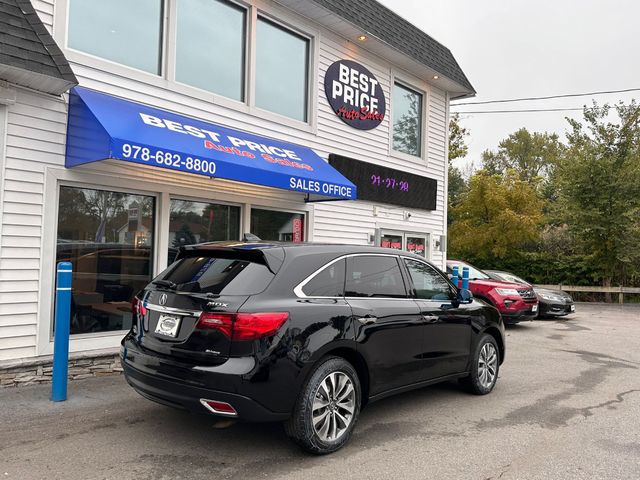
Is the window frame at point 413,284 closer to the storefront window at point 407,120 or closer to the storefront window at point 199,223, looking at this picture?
the storefront window at point 199,223

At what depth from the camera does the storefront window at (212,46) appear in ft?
25.3

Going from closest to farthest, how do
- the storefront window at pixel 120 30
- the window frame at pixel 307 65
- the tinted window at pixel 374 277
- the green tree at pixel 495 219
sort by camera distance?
1. the tinted window at pixel 374 277
2. the storefront window at pixel 120 30
3. the window frame at pixel 307 65
4. the green tree at pixel 495 219

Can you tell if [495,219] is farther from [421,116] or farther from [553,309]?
[421,116]

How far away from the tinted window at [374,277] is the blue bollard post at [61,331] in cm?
286

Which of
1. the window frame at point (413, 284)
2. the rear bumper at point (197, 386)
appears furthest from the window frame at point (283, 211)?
the rear bumper at point (197, 386)

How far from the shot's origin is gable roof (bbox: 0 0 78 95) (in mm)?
5273

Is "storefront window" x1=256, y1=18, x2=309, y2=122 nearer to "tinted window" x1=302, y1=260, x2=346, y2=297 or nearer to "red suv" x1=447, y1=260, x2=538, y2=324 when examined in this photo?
"tinted window" x1=302, y1=260, x2=346, y2=297

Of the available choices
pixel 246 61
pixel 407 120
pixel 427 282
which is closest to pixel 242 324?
pixel 427 282

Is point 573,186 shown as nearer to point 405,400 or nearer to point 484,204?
point 484,204

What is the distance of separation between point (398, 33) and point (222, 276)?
8.97 meters

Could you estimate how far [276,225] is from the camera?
29.5 ft

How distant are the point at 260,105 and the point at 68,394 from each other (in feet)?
18.1

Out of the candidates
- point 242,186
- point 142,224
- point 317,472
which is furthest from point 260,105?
point 317,472

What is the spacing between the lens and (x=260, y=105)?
884cm
